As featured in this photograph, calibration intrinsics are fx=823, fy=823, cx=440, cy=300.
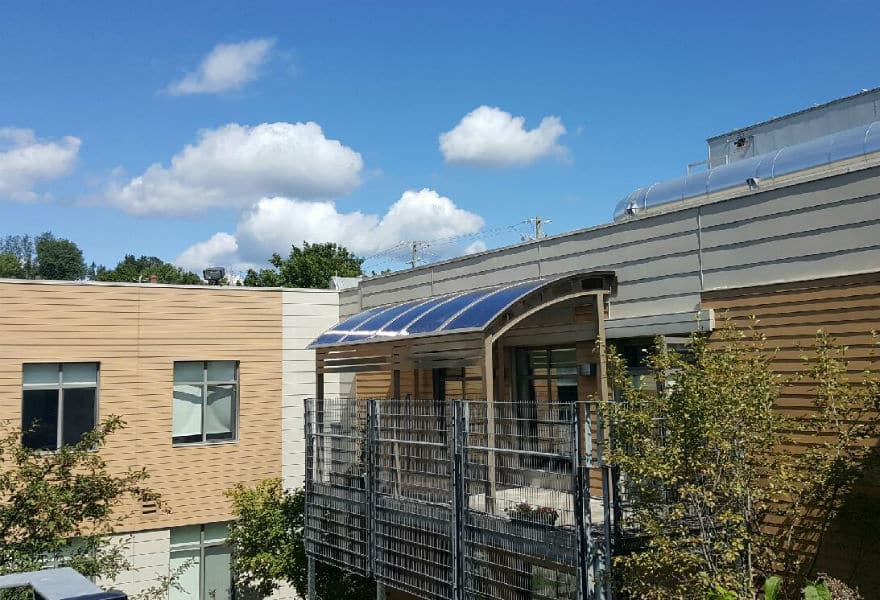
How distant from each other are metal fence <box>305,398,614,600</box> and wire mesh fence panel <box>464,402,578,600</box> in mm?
11

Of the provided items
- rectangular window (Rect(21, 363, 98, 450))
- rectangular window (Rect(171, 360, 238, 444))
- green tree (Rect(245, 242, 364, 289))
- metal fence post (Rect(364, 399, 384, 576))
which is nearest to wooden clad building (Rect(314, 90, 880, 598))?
metal fence post (Rect(364, 399, 384, 576))

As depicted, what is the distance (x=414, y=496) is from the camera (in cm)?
1014

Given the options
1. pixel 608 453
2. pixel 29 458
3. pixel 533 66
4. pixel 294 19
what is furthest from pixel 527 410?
pixel 294 19

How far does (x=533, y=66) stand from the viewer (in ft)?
48.3

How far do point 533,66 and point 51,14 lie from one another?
28.6ft

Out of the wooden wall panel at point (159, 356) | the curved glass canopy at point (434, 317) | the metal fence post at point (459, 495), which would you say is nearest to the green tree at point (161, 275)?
the wooden wall panel at point (159, 356)

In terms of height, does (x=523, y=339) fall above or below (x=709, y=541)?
above

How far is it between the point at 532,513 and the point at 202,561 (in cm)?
1048

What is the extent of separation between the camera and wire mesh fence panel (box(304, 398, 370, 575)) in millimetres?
11383

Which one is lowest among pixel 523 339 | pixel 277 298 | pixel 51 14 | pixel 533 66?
pixel 523 339

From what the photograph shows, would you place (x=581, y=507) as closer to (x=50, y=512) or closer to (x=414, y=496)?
(x=414, y=496)

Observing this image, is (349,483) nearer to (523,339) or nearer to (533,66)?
(523,339)

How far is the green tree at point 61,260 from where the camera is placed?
96188 millimetres

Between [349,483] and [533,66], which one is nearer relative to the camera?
[349,483]
